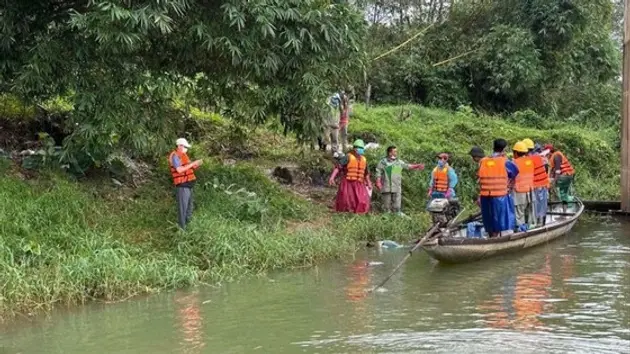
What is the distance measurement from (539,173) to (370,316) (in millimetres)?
6346

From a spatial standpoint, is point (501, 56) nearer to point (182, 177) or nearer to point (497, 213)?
point (497, 213)

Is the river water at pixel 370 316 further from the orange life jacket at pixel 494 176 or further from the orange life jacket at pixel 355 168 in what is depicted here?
the orange life jacket at pixel 355 168

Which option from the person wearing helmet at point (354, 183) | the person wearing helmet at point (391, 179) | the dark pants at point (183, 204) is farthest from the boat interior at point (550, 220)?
the dark pants at point (183, 204)

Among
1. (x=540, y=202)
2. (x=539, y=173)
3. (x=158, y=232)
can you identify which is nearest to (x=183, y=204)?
(x=158, y=232)

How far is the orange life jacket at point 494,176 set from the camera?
37.6ft

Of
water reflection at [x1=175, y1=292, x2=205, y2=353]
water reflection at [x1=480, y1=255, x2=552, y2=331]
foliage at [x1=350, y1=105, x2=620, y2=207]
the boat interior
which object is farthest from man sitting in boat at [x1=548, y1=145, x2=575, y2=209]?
water reflection at [x1=175, y1=292, x2=205, y2=353]

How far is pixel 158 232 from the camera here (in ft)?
38.5

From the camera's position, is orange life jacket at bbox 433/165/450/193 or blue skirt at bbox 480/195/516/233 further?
orange life jacket at bbox 433/165/450/193

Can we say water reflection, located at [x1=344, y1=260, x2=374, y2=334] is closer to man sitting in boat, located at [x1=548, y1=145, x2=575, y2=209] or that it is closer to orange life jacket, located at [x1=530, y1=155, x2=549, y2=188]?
orange life jacket, located at [x1=530, y1=155, x2=549, y2=188]

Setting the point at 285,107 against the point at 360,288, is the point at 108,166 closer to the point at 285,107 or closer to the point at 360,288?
the point at 285,107

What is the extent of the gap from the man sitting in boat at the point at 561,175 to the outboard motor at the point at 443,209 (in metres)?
3.79

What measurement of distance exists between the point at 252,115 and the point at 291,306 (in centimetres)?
481

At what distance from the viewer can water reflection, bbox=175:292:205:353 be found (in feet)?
24.7

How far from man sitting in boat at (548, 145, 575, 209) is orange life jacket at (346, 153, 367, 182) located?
4.62 meters
